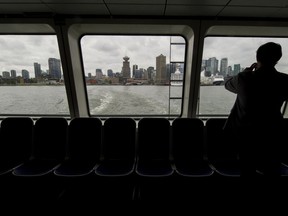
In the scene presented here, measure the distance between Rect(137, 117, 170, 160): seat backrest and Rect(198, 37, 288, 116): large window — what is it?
3.61 feet

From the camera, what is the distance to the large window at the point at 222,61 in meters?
3.33

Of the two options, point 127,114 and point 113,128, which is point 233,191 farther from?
point 127,114

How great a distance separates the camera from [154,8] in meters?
2.54

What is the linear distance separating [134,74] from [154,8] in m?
1.31

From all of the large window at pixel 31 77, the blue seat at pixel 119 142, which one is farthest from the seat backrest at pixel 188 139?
the large window at pixel 31 77

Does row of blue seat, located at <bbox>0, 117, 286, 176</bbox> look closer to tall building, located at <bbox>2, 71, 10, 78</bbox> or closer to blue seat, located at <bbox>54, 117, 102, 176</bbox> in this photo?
A: blue seat, located at <bbox>54, 117, 102, 176</bbox>

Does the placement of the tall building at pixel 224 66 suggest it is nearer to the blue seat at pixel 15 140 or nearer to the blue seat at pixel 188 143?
the blue seat at pixel 188 143

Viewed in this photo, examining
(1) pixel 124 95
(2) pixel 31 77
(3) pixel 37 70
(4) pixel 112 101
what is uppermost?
(3) pixel 37 70

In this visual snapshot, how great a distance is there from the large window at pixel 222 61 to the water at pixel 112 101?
2 centimetres

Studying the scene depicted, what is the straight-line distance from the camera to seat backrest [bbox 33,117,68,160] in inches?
108

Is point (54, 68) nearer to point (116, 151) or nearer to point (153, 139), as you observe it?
point (116, 151)

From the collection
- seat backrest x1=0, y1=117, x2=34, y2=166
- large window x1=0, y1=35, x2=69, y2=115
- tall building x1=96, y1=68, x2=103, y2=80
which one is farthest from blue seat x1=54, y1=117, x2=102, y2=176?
tall building x1=96, y1=68, x2=103, y2=80

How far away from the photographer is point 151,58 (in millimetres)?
3463

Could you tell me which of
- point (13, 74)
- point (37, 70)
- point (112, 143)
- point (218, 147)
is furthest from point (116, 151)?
point (13, 74)
